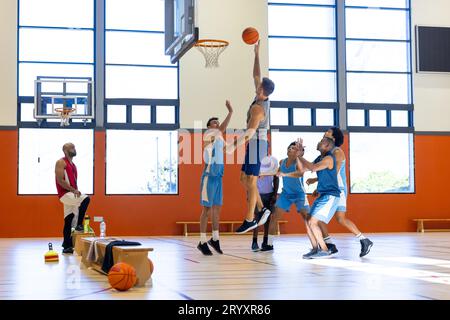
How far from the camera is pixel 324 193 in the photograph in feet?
29.8

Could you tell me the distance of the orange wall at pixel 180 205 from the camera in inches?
637

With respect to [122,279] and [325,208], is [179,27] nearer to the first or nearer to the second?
[325,208]

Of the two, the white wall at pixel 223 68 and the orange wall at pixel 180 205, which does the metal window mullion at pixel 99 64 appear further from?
the white wall at pixel 223 68

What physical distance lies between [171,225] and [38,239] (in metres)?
3.24

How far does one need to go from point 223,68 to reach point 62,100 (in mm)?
4152

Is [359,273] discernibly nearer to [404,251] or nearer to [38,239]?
[404,251]

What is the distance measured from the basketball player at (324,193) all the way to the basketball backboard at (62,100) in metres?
7.86

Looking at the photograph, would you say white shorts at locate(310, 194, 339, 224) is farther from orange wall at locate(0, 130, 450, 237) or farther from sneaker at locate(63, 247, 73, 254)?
orange wall at locate(0, 130, 450, 237)

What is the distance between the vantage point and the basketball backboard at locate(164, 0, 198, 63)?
470 inches

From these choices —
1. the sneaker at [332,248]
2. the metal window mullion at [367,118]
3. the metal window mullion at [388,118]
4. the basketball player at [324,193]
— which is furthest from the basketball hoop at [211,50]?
the sneaker at [332,248]

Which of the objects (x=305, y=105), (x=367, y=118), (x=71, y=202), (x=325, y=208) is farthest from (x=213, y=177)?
(x=367, y=118)

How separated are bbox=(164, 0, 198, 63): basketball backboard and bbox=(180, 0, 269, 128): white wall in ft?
11.2

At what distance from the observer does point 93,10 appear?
55.7 ft
